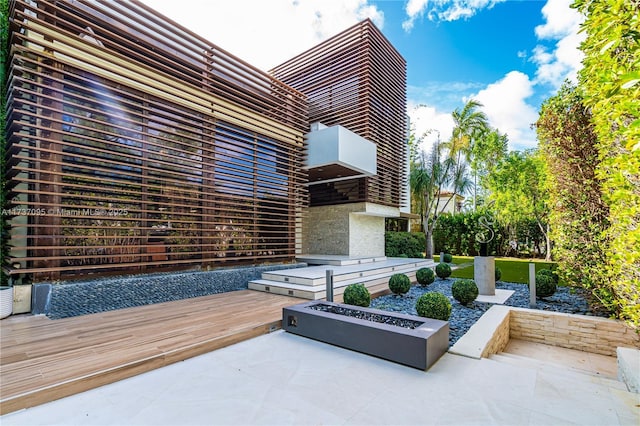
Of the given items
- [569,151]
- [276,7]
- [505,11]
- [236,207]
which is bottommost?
[236,207]

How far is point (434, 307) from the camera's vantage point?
4.45m

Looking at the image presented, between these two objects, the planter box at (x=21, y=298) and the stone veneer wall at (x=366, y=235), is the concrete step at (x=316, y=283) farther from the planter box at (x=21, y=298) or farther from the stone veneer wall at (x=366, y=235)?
the planter box at (x=21, y=298)

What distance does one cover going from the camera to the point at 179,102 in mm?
6406

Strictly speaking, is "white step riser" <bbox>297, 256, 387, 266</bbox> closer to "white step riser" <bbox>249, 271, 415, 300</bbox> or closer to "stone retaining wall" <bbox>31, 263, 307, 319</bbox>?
"white step riser" <bbox>249, 271, 415, 300</bbox>

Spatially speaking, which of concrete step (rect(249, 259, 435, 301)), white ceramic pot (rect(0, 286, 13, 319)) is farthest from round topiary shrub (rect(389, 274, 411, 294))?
white ceramic pot (rect(0, 286, 13, 319))

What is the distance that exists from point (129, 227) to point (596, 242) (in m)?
7.85

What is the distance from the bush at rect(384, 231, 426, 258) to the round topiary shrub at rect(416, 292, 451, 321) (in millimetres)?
10642

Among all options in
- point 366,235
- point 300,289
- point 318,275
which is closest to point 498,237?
point 366,235

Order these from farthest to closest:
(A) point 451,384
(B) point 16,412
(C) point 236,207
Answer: (C) point 236,207 → (A) point 451,384 → (B) point 16,412

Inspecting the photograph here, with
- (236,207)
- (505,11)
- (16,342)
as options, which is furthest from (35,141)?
(505,11)

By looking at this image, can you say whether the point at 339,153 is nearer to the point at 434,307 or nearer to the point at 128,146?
the point at 128,146

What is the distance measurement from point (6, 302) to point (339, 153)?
7.31 metres

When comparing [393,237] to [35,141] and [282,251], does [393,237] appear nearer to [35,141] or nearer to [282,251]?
[282,251]

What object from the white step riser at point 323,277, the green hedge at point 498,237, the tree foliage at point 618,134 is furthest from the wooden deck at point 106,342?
the green hedge at point 498,237
